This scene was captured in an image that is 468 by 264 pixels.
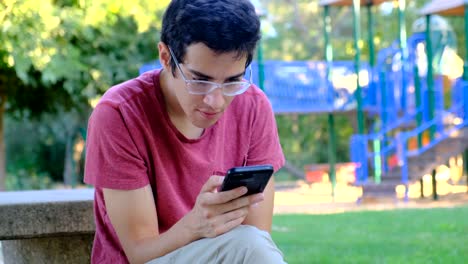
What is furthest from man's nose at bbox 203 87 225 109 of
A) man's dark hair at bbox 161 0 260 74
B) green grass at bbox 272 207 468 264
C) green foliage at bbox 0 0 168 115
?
green foliage at bbox 0 0 168 115

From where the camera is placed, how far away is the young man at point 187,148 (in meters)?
2.40

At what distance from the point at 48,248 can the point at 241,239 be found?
5.62 feet

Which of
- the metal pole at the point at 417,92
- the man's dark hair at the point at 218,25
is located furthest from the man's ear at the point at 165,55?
the metal pole at the point at 417,92

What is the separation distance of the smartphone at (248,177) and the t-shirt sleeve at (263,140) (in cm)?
46

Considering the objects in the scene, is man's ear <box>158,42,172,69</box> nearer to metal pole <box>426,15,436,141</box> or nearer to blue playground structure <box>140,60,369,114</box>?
metal pole <box>426,15,436,141</box>

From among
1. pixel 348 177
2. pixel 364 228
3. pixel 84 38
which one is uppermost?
pixel 84 38

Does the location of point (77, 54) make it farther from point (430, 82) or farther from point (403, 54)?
point (403, 54)

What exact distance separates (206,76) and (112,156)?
0.37 meters

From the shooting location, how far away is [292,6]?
3403 centimetres

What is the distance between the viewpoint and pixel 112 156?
2.58 m

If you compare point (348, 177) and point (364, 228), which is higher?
point (364, 228)

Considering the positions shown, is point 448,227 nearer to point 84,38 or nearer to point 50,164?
point 84,38

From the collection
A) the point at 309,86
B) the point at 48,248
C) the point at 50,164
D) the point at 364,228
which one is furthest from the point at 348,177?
the point at 48,248

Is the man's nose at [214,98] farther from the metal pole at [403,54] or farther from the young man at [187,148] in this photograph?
the metal pole at [403,54]
